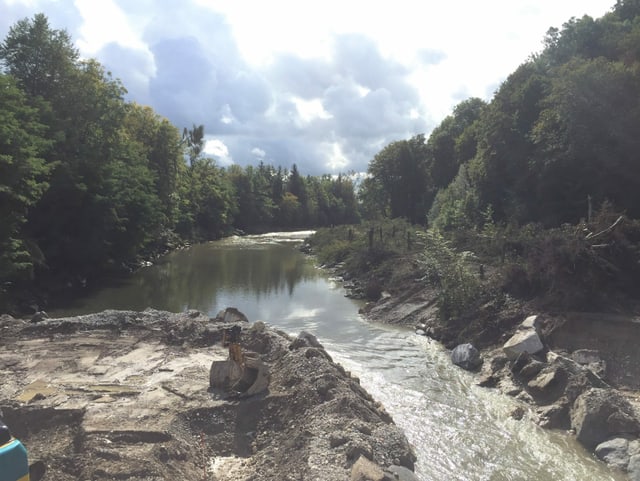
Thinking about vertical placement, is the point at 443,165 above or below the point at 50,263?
above

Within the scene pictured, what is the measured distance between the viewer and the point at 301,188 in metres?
112

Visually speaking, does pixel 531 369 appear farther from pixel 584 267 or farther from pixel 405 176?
pixel 405 176

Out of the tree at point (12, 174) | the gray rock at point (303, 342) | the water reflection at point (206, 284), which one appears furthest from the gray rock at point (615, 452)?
the tree at point (12, 174)

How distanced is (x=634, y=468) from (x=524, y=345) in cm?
505

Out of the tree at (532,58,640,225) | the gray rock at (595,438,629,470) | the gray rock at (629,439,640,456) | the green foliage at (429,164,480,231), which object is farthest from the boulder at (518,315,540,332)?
the green foliage at (429,164,480,231)

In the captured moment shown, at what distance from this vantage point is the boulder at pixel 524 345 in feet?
44.3

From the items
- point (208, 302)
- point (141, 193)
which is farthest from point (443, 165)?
point (208, 302)

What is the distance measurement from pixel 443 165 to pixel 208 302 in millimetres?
45292

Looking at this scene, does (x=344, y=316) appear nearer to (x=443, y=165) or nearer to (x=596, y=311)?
(x=596, y=311)

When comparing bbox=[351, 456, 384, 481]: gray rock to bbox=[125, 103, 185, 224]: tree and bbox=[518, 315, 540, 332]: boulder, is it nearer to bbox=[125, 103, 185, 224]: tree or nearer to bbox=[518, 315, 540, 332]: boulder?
bbox=[518, 315, 540, 332]: boulder

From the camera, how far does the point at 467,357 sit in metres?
14.6

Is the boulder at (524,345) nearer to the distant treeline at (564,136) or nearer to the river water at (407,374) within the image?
the river water at (407,374)

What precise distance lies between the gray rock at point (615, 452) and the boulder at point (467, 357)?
16.6 feet

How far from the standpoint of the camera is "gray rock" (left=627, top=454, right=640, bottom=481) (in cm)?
845
